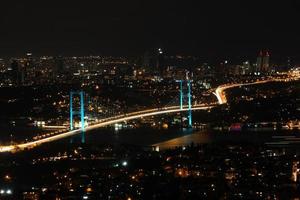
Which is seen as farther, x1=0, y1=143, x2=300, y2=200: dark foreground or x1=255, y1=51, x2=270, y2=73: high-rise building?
x1=255, y1=51, x2=270, y2=73: high-rise building

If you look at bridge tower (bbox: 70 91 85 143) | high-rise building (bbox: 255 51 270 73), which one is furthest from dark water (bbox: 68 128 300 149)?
high-rise building (bbox: 255 51 270 73)

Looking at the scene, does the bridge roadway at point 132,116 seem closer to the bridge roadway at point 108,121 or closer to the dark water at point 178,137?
the bridge roadway at point 108,121

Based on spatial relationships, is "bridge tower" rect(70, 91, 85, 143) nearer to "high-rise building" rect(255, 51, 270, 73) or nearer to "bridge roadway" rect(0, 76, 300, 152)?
"bridge roadway" rect(0, 76, 300, 152)

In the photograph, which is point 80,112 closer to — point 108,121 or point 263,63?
point 108,121

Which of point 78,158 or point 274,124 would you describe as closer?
point 78,158

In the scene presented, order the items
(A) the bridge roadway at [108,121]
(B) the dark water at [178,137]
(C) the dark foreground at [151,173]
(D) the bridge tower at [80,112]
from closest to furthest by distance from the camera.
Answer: (C) the dark foreground at [151,173] → (A) the bridge roadway at [108,121] → (B) the dark water at [178,137] → (D) the bridge tower at [80,112]

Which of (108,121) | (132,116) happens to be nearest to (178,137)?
(132,116)

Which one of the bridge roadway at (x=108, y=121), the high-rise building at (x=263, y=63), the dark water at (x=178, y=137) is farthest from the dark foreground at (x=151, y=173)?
the high-rise building at (x=263, y=63)

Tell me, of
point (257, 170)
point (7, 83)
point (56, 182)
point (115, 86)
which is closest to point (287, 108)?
point (115, 86)

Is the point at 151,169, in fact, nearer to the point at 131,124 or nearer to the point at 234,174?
the point at 234,174

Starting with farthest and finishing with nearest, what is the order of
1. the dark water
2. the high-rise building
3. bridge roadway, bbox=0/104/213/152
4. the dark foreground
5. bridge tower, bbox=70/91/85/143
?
the high-rise building → bridge tower, bbox=70/91/85/143 → the dark water → bridge roadway, bbox=0/104/213/152 → the dark foreground

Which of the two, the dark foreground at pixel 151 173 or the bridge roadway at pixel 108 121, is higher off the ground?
the bridge roadway at pixel 108 121
